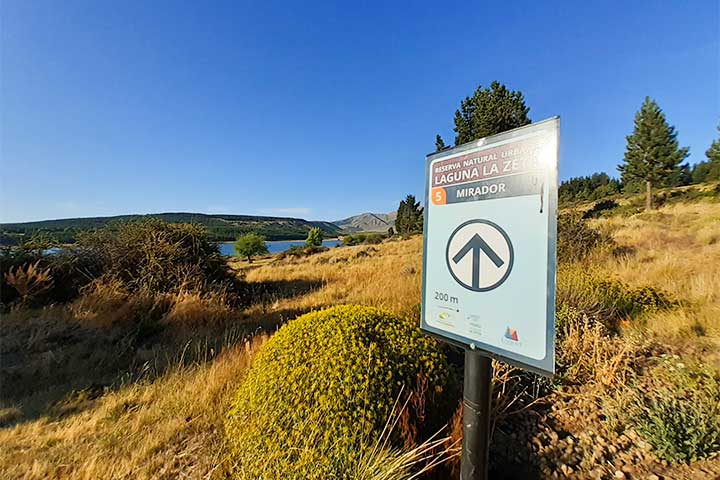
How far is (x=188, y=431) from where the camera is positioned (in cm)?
220

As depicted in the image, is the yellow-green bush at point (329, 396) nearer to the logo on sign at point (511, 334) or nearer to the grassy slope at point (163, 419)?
the grassy slope at point (163, 419)

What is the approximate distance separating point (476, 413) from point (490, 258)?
0.71m

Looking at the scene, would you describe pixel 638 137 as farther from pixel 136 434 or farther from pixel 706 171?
pixel 136 434

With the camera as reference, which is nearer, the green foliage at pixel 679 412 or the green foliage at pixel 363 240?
the green foliage at pixel 679 412

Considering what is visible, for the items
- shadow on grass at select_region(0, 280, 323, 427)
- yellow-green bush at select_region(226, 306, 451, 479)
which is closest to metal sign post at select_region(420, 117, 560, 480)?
yellow-green bush at select_region(226, 306, 451, 479)

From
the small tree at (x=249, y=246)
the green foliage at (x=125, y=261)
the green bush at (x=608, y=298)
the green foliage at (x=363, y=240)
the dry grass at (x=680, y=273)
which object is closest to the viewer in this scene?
the dry grass at (x=680, y=273)

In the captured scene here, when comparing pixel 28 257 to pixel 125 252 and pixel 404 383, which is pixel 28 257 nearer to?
pixel 125 252

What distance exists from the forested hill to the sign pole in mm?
8201

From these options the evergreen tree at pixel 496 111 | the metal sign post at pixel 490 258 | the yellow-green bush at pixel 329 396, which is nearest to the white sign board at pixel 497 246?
the metal sign post at pixel 490 258

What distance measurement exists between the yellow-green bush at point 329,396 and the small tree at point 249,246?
41512 millimetres

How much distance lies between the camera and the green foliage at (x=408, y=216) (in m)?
43.1

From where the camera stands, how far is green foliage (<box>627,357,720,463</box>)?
6.33 feet

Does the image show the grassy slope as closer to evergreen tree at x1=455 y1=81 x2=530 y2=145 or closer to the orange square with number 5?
the orange square with number 5

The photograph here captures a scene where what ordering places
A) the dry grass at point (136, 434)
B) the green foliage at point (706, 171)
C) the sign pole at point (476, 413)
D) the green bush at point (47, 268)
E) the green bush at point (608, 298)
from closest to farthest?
the sign pole at point (476, 413) → the dry grass at point (136, 434) → the green bush at point (608, 298) → the green bush at point (47, 268) → the green foliage at point (706, 171)
